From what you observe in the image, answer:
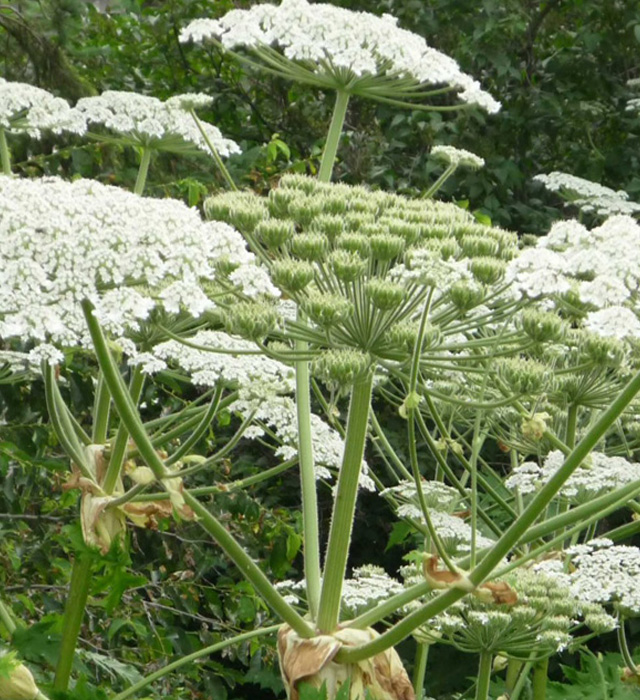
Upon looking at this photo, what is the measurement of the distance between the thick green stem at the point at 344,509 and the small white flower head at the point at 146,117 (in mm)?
1081

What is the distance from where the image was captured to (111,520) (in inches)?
126

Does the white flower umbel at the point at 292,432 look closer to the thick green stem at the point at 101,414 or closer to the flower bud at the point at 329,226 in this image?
the thick green stem at the point at 101,414

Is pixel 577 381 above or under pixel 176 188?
above

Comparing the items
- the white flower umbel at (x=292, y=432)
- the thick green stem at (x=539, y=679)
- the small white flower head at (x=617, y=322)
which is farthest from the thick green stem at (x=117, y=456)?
the thick green stem at (x=539, y=679)

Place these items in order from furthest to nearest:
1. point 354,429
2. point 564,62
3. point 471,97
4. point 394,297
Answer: point 564,62, point 471,97, point 354,429, point 394,297

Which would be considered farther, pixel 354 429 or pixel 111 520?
pixel 111 520

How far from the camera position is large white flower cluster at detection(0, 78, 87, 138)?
3.56 meters

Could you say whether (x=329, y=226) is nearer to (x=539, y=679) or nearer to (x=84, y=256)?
(x=84, y=256)

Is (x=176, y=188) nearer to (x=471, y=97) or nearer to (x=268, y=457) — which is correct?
(x=268, y=457)

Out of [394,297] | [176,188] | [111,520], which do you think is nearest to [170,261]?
[394,297]

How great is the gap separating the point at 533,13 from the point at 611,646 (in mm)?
3633

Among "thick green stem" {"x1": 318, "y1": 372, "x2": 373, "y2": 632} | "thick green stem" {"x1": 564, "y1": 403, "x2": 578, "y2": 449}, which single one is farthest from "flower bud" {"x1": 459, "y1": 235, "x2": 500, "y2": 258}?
"thick green stem" {"x1": 564, "y1": 403, "x2": 578, "y2": 449}

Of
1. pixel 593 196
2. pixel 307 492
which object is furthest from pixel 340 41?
pixel 593 196

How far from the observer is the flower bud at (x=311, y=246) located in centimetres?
272
